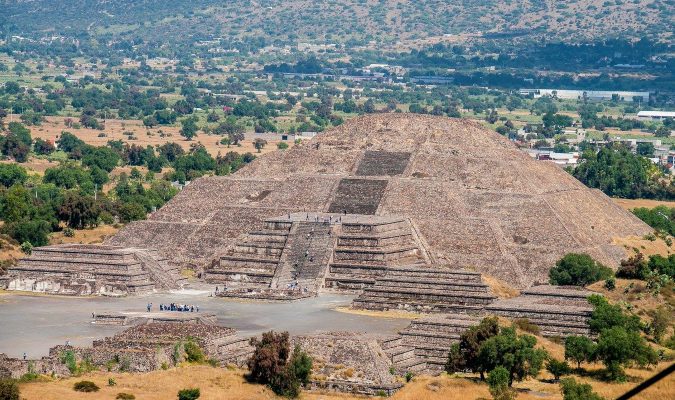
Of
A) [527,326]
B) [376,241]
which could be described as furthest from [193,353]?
[376,241]

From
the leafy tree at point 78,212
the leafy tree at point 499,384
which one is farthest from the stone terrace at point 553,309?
the leafy tree at point 78,212

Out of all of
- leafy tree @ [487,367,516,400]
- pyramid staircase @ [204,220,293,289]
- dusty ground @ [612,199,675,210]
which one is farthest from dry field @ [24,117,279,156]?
leafy tree @ [487,367,516,400]

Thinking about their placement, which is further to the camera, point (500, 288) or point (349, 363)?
point (500, 288)

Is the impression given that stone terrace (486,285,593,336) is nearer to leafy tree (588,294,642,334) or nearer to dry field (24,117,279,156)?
leafy tree (588,294,642,334)

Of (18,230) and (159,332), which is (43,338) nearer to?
(159,332)

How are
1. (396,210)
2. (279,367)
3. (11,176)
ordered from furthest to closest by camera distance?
(11,176)
(396,210)
(279,367)

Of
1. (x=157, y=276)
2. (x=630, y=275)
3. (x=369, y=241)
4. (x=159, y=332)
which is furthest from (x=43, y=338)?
(x=630, y=275)

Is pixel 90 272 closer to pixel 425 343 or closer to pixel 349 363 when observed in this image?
pixel 425 343
